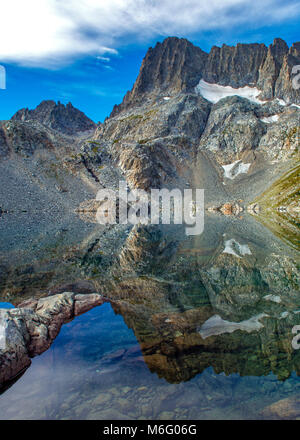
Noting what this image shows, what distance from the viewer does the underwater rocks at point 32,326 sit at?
1041 cm

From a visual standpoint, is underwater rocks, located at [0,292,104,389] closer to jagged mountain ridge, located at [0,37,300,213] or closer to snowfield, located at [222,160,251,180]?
jagged mountain ridge, located at [0,37,300,213]

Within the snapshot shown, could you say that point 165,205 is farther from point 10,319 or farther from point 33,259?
point 10,319

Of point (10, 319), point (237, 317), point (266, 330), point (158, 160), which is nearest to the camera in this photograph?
point (10, 319)

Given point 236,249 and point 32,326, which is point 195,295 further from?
point 236,249

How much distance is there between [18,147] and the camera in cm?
12462

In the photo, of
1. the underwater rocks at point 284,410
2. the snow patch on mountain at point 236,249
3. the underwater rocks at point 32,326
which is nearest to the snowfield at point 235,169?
the snow patch on mountain at point 236,249

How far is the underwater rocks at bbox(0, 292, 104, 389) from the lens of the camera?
10.4 meters

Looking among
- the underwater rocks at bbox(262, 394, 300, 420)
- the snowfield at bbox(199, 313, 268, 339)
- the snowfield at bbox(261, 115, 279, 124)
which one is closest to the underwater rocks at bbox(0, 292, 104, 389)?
the snowfield at bbox(199, 313, 268, 339)

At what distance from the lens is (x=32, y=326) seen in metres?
13.0

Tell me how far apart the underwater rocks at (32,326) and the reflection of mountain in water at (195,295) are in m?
2.35

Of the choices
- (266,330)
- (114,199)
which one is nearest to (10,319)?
(266,330)

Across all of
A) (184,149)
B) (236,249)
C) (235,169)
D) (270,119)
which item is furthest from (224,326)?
(270,119)

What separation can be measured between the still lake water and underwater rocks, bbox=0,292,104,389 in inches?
18.8
